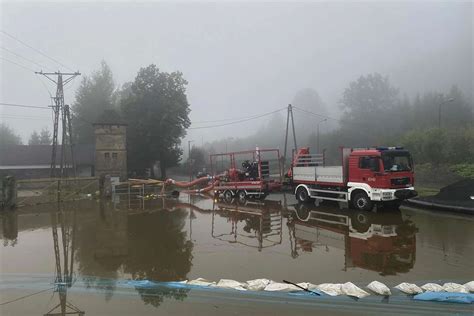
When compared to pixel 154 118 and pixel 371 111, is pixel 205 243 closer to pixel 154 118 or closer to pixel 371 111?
pixel 154 118

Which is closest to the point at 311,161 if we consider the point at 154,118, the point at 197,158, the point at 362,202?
the point at 362,202

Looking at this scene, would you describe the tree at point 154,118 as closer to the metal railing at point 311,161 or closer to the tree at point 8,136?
the metal railing at point 311,161

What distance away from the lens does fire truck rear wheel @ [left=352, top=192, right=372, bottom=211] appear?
15106mm

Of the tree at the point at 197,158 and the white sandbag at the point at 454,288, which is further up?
the tree at the point at 197,158

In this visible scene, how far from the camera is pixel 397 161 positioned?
15195mm

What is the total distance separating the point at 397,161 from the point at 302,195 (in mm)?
4987

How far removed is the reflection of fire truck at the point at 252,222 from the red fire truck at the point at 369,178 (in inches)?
102

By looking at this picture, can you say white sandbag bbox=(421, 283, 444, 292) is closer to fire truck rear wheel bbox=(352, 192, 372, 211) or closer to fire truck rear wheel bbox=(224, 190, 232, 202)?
fire truck rear wheel bbox=(352, 192, 372, 211)

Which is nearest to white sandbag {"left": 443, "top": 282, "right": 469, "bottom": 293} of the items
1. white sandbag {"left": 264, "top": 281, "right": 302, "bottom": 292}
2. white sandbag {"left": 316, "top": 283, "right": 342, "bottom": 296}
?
white sandbag {"left": 316, "top": 283, "right": 342, "bottom": 296}

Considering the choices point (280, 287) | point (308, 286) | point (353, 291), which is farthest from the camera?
point (280, 287)

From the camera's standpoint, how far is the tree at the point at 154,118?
46.2 metres

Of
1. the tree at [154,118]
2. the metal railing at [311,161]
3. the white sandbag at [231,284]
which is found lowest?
the white sandbag at [231,284]

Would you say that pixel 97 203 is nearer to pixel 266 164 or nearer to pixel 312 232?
pixel 266 164

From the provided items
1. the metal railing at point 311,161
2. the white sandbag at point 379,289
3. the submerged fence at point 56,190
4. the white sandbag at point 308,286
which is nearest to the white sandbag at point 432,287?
the white sandbag at point 379,289
